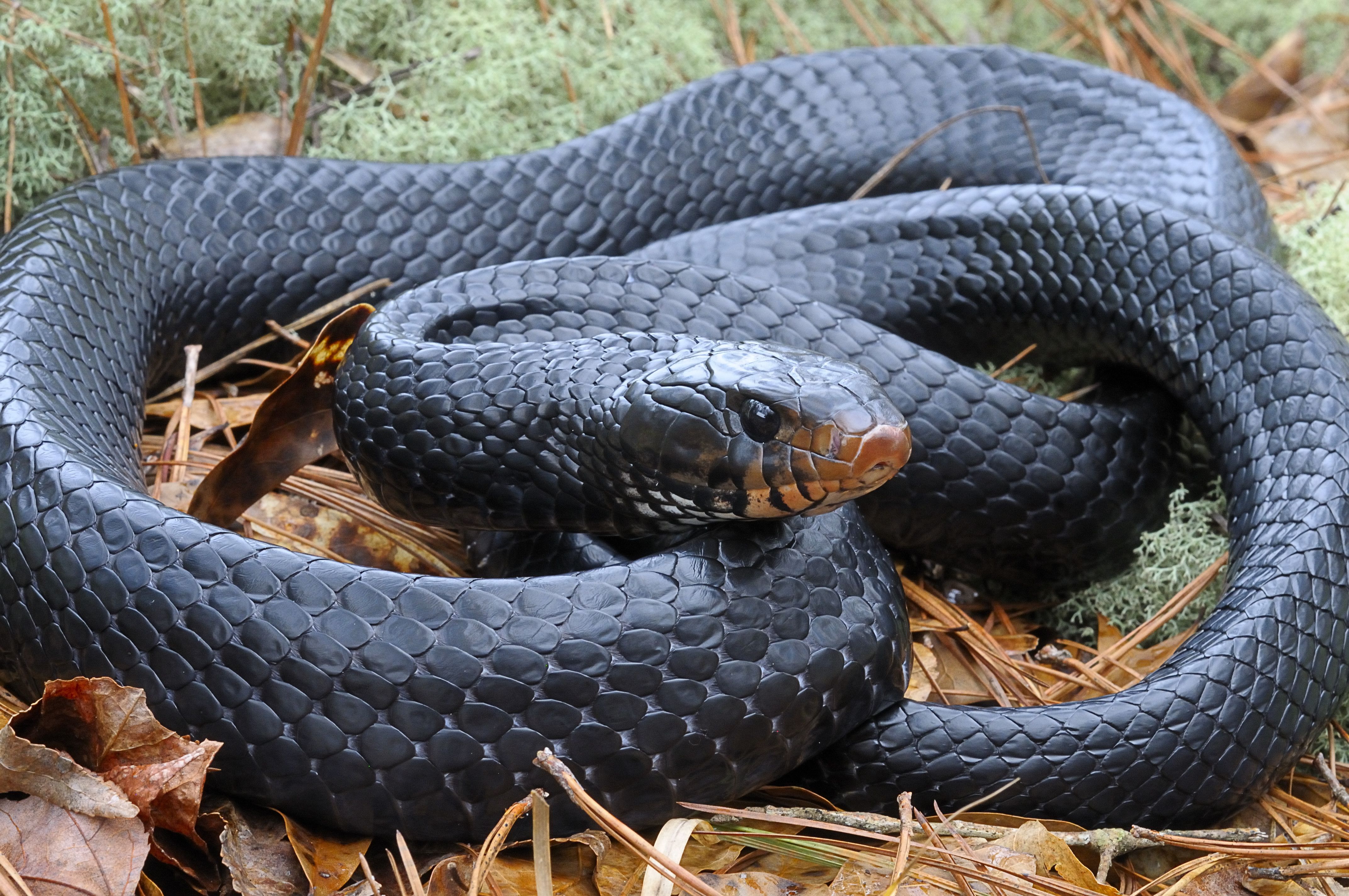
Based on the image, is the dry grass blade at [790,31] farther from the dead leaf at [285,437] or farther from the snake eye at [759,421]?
the snake eye at [759,421]

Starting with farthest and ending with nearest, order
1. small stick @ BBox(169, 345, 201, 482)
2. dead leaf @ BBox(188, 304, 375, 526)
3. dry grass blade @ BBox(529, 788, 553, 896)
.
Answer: small stick @ BBox(169, 345, 201, 482) < dead leaf @ BBox(188, 304, 375, 526) < dry grass blade @ BBox(529, 788, 553, 896)

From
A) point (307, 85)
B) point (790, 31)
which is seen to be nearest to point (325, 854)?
point (307, 85)

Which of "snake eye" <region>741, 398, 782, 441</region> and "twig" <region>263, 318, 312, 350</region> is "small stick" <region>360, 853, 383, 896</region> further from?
"twig" <region>263, 318, 312, 350</region>

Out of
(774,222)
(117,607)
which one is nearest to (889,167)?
(774,222)

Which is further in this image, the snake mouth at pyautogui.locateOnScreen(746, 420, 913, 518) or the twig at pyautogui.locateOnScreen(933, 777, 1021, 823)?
the twig at pyautogui.locateOnScreen(933, 777, 1021, 823)

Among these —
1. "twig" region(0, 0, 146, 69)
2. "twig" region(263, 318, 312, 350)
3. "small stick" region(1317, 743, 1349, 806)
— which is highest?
"twig" region(0, 0, 146, 69)

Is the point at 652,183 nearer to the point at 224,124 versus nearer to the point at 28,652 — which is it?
the point at 224,124

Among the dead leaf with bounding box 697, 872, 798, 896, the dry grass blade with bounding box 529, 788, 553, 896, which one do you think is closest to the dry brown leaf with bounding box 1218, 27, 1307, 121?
the dead leaf with bounding box 697, 872, 798, 896
